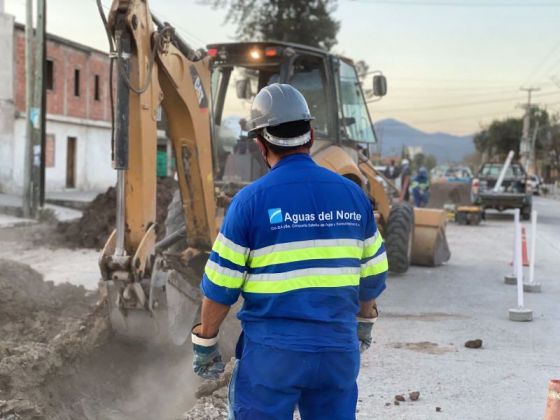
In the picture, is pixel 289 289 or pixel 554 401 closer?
pixel 289 289

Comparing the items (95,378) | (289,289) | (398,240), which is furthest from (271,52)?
(289,289)

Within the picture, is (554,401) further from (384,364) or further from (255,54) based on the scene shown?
(255,54)

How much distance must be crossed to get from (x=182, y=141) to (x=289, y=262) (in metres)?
3.70

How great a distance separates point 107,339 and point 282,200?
3360 mm

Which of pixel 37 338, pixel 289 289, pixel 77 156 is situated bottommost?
pixel 37 338

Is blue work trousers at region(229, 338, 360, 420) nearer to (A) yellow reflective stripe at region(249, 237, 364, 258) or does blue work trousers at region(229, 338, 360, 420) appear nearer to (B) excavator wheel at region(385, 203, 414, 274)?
(A) yellow reflective stripe at region(249, 237, 364, 258)

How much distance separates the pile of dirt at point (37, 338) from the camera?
186 inches

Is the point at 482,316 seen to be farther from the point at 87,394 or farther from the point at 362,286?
the point at 362,286

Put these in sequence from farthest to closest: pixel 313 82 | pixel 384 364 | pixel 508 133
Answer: pixel 508 133, pixel 313 82, pixel 384 364

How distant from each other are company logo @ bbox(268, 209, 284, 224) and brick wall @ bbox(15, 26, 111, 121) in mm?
28270

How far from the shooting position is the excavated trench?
4.75 m

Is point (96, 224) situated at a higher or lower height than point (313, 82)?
lower

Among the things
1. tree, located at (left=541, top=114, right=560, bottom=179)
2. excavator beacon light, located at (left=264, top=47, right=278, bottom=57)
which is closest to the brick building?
excavator beacon light, located at (left=264, top=47, right=278, bottom=57)

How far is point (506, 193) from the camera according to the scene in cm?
2342
